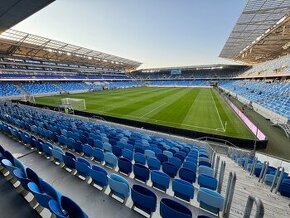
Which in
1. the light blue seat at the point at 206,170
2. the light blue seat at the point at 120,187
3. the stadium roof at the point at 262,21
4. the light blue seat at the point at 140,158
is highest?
the stadium roof at the point at 262,21

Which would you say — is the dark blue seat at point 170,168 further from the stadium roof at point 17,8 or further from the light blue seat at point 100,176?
the stadium roof at point 17,8

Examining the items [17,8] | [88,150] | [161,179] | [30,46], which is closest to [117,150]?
[88,150]

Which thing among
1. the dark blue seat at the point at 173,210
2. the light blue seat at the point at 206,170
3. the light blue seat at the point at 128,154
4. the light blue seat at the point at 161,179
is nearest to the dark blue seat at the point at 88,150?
the light blue seat at the point at 128,154

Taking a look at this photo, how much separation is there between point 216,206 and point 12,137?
8.48m

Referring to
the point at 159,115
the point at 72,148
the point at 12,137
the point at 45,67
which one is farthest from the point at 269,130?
the point at 45,67

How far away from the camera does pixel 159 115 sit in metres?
18.2

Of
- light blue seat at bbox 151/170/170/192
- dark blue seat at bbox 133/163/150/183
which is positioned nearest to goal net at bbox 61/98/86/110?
dark blue seat at bbox 133/163/150/183

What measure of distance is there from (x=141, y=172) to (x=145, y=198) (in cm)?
147

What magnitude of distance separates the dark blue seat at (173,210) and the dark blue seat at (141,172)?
162cm

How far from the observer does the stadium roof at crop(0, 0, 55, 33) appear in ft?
15.3

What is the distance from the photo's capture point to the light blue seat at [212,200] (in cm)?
320

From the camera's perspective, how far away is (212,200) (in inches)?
128

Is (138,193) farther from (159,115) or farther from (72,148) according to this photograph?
(159,115)

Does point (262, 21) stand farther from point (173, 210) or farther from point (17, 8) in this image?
point (173, 210)
